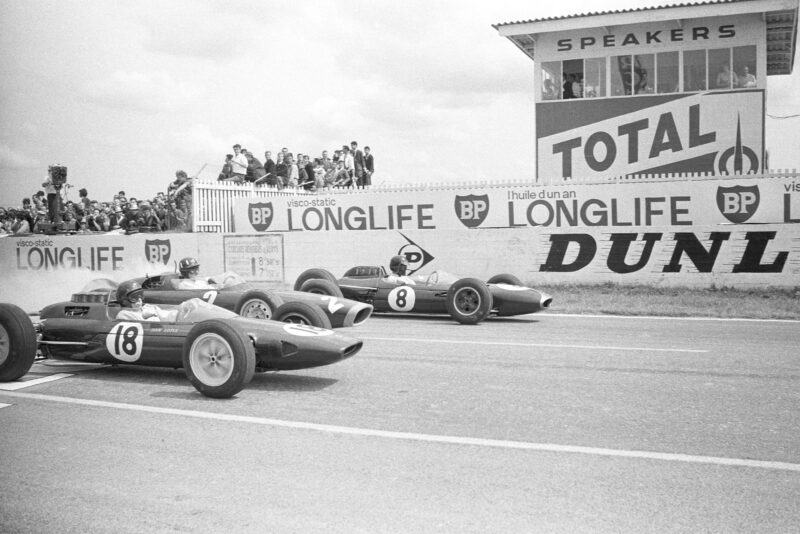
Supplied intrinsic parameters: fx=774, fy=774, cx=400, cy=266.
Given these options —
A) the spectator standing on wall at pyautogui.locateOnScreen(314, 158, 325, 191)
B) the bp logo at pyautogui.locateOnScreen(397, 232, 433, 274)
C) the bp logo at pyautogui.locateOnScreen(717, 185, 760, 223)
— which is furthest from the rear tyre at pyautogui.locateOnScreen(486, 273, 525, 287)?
the spectator standing on wall at pyautogui.locateOnScreen(314, 158, 325, 191)

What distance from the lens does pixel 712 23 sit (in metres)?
22.2

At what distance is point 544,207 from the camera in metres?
→ 19.0

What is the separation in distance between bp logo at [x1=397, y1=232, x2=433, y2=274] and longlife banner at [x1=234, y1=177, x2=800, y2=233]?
1776 millimetres

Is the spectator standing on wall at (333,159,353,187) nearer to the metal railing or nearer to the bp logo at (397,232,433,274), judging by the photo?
the metal railing

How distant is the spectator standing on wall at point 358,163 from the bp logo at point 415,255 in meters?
6.43

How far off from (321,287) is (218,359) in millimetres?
5601

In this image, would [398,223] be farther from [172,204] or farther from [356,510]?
[356,510]

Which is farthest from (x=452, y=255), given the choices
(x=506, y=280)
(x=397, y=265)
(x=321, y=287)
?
(x=321, y=287)

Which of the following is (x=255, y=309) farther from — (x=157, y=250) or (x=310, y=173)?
(x=310, y=173)

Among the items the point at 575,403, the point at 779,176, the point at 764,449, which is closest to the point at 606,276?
the point at 779,176

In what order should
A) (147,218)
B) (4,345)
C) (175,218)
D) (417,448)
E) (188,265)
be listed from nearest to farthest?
(417,448), (4,345), (188,265), (147,218), (175,218)

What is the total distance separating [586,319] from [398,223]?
29.0ft

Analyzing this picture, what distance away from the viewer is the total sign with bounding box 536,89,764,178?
71.6ft

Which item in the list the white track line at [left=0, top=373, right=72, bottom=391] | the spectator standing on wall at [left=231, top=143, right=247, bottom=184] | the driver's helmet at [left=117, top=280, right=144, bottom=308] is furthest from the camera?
the spectator standing on wall at [left=231, top=143, right=247, bottom=184]
